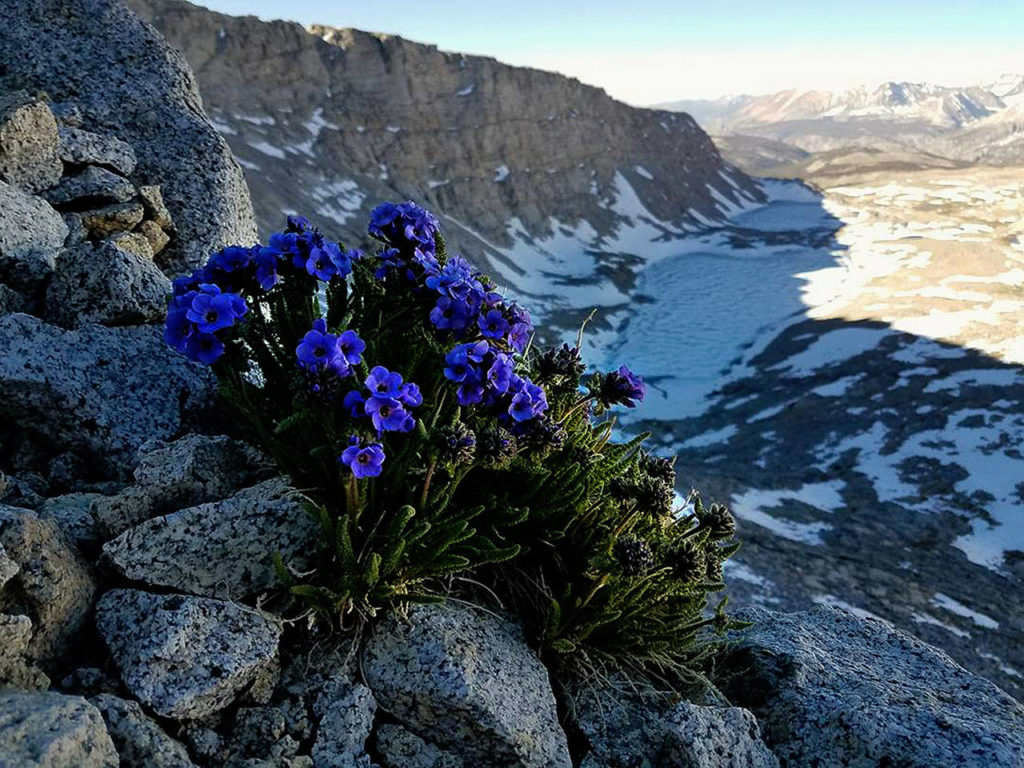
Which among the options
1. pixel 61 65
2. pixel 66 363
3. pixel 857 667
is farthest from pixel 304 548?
pixel 61 65

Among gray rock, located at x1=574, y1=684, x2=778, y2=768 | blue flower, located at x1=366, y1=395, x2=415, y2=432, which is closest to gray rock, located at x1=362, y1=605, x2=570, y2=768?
→ gray rock, located at x1=574, y1=684, x2=778, y2=768

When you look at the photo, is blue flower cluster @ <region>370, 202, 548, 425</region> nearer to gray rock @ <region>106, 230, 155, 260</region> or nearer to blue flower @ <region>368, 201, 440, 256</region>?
blue flower @ <region>368, 201, 440, 256</region>

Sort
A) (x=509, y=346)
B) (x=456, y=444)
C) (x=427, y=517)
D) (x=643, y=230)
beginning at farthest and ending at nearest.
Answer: (x=643, y=230), (x=509, y=346), (x=427, y=517), (x=456, y=444)

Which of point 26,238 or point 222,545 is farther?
point 26,238

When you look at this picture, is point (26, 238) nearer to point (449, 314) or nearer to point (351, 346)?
point (351, 346)

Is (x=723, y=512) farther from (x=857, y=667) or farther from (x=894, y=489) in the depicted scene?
(x=894, y=489)

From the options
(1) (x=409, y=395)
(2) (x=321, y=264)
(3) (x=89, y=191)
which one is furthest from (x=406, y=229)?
(3) (x=89, y=191)
